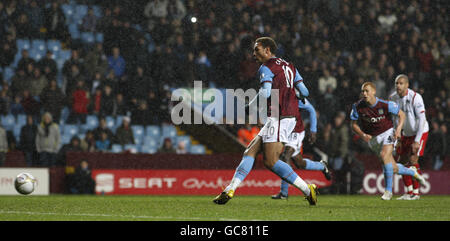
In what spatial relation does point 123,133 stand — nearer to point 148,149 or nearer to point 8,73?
point 148,149

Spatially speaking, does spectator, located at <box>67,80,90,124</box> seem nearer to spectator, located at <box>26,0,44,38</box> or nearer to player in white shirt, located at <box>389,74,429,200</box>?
spectator, located at <box>26,0,44,38</box>

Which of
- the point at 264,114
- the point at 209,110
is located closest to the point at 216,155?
the point at 209,110

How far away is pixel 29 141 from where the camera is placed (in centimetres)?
1716

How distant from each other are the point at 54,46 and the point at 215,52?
15.0 ft

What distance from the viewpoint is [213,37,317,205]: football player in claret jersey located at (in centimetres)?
947

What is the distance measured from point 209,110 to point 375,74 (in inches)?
193

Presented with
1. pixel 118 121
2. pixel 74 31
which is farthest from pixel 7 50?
pixel 118 121

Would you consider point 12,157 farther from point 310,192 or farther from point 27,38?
point 310,192

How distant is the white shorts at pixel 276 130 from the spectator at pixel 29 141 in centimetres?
891

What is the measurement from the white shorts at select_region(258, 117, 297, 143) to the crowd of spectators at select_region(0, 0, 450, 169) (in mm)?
8849

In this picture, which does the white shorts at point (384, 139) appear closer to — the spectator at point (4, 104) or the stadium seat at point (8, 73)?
the spectator at point (4, 104)

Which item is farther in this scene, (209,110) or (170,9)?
(170,9)

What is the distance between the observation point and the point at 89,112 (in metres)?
18.7

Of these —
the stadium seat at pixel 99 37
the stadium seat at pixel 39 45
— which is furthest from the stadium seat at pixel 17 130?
the stadium seat at pixel 99 37
